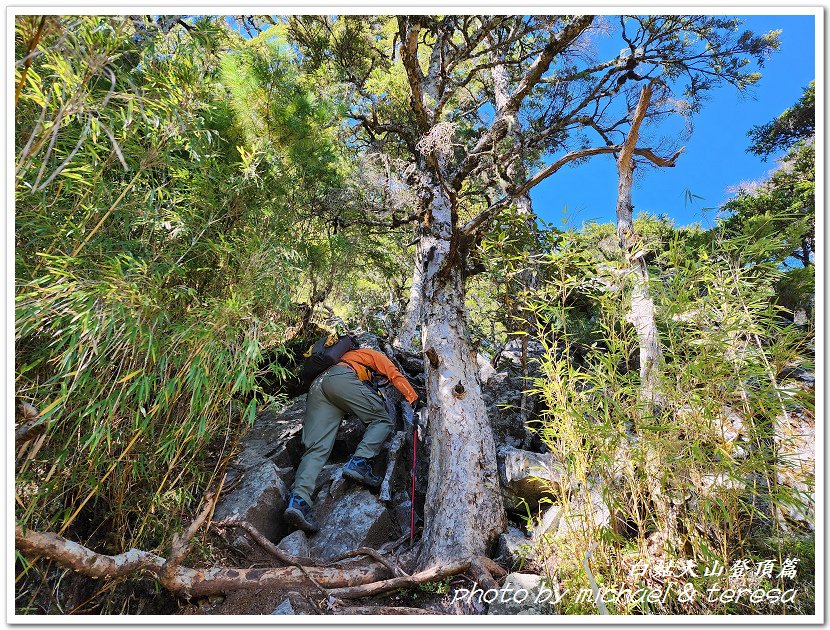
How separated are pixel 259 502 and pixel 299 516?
0.31 metres

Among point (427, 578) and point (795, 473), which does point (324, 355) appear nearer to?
point (427, 578)

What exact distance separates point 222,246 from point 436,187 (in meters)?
2.50

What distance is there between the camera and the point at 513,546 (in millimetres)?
2518

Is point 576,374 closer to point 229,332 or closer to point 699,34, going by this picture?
point 229,332

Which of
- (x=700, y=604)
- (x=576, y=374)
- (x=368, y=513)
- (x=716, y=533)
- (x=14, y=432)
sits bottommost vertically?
(x=368, y=513)

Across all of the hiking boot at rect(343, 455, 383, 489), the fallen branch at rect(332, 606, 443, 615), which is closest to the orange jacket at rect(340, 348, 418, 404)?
the hiking boot at rect(343, 455, 383, 489)

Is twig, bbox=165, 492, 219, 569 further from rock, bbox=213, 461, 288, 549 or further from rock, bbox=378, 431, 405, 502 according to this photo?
rock, bbox=378, 431, 405, 502

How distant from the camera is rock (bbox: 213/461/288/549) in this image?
2854 mm

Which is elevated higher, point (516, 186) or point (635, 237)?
point (516, 186)

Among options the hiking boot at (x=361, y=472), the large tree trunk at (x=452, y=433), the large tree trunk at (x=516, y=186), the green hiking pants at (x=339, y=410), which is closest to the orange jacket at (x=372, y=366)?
the green hiking pants at (x=339, y=410)

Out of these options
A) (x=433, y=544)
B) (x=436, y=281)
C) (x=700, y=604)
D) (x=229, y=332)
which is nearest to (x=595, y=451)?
(x=700, y=604)

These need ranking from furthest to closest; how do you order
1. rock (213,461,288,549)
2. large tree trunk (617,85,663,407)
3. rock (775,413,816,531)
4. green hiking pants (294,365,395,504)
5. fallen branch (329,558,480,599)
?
green hiking pants (294,365,395,504)
rock (213,461,288,549)
large tree trunk (617,85,663,407)
fallen branch (329,558,480,599)
rock (775,413,816,531)

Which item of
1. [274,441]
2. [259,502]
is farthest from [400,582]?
[274,441]

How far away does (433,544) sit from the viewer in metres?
2.64
